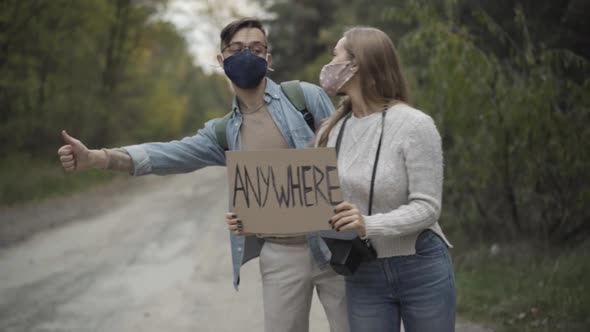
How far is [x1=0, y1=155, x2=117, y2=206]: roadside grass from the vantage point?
57.7 ft

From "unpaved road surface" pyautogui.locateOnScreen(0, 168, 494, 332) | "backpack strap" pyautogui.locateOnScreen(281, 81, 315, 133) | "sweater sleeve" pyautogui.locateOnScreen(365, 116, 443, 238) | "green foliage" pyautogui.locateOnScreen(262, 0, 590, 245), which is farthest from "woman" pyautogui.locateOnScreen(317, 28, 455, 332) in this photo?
"green foliage" pyautogui.locateOnScreen(262, 0, 590, 245)

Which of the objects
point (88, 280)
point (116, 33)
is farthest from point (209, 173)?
point (88, 280)

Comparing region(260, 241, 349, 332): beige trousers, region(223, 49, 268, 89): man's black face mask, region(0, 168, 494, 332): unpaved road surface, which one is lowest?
region(0, 168, 494, 332): unpaved road surface

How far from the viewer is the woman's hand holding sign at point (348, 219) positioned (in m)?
2.60

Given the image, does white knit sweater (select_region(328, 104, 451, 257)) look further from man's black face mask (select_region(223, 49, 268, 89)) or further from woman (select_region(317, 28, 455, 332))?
man's black face mask (select_region(223, 49, 268, 89))

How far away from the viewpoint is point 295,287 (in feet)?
11.2

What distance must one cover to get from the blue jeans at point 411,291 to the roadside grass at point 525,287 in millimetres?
2766

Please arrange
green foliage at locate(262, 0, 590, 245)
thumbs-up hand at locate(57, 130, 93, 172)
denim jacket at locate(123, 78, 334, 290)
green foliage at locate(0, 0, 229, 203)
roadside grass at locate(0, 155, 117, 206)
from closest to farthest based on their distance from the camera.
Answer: thumbs-up hand at locate(57, 130, 93, 172) < denim jacket at locate(123, 78, 334, 290) < green foliage at locate(262, 0, 590, 245) < roadside grass at locate(0, 155, 117, 206) < green foliage at locate(0, 0, 229, 203)

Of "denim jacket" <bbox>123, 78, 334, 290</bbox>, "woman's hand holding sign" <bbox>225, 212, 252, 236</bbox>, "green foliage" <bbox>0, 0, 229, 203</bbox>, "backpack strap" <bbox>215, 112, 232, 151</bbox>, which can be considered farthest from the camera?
"green foliage" <bbox>0, 0, 229, 203</bbox>

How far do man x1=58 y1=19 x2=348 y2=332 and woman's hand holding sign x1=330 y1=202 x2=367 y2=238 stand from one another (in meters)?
0.63

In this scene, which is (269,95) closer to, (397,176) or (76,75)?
(397,176)

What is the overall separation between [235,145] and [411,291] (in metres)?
1.20

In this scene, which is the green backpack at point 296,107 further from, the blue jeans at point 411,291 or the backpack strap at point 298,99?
the blue jeans at point 411,291

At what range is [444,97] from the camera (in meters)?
7.27
